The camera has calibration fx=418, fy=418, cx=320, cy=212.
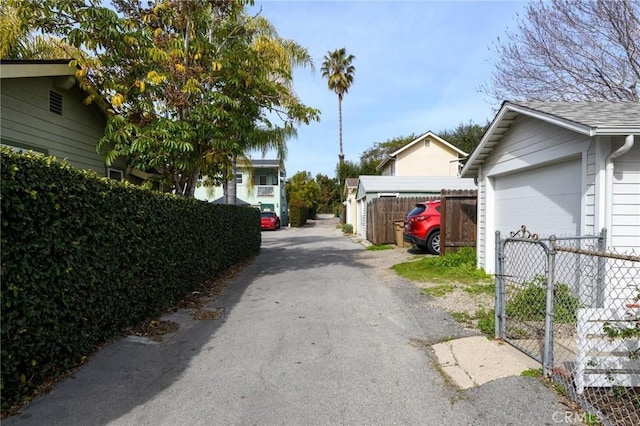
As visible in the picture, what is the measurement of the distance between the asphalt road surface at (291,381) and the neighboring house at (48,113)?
401cm

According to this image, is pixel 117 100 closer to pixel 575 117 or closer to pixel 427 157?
pixel 575 117

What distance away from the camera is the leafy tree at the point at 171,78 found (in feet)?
25.4

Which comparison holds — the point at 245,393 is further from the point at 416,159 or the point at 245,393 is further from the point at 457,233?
the point at 416,159

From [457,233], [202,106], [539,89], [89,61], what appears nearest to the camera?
[89,61]

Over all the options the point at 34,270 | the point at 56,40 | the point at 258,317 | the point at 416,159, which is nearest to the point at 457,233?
the point at 258,317

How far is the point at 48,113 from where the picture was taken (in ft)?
25.0

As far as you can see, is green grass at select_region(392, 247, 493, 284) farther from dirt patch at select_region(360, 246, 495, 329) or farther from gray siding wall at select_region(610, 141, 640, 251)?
gray siding wall at select_region(610, 141, 640, 251)

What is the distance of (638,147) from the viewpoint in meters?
5.66

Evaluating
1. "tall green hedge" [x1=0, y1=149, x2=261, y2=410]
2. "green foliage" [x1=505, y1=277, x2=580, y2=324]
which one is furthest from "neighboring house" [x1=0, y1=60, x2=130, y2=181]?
"green foliage" [x1=505, y1=277, x2=580, y2=324]

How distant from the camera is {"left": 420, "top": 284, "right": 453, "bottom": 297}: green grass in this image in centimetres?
781

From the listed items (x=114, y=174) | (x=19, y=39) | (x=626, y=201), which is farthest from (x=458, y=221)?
(x=19, y=39)

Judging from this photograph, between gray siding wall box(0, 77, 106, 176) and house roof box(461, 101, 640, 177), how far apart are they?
27.3ft

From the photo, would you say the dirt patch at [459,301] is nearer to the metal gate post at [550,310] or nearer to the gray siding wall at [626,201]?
the metal gate post at [550,310]

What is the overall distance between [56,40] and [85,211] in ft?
29.1
